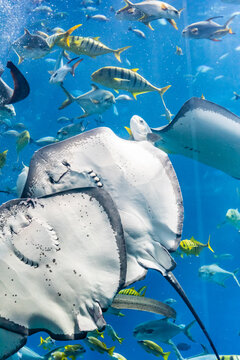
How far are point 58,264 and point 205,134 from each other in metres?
1.71

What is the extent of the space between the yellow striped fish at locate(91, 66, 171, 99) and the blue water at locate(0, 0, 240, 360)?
4.99m

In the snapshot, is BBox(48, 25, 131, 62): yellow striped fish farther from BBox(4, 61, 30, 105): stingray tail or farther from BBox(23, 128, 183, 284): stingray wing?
BBox(23, 128, 183, 284): stingray wing

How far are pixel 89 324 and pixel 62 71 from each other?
124 inches

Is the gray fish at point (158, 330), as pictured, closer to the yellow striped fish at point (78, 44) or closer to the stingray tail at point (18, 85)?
the stingray tail at point (18, 85)

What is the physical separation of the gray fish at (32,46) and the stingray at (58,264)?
10.5 ft

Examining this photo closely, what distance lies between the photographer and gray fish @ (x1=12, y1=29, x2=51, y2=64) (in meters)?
3.81

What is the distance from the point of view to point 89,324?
1.18m

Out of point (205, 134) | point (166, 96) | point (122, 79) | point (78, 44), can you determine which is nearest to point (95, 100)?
point (122, 79)

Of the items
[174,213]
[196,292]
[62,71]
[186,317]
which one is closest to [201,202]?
[196,292]

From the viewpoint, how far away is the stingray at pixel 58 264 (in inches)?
44.2

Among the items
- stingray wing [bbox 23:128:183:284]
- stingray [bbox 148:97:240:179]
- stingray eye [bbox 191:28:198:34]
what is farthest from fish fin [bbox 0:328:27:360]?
stingray eye [bbox 191:28:198:34]

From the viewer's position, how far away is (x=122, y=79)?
3.66 m

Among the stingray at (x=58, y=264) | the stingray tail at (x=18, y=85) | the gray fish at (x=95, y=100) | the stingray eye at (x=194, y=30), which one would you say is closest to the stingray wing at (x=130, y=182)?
the stingray at (x=58, y=264)

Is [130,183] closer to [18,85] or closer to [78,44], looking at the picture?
[18,85]
